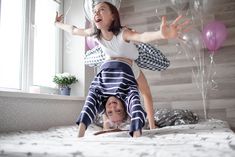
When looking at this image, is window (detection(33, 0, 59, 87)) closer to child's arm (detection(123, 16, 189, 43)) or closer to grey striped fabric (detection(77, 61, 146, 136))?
grey striped fabric (detection(77, 61, 146, 136))

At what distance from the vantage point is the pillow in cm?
161

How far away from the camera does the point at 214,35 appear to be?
230cm

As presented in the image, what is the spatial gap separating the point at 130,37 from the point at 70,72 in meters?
1.47

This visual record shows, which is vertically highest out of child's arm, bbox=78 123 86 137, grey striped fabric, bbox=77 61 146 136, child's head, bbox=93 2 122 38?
child's head, bbox=93 2 122 38

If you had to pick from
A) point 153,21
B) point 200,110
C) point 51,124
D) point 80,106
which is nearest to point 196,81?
point 200,110

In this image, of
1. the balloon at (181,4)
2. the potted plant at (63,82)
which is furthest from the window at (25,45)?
the balloon at (181,4)

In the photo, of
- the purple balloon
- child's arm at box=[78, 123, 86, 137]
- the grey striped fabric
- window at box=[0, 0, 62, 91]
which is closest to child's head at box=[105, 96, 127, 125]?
the grey striped fabric

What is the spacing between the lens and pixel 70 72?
8.75 feet

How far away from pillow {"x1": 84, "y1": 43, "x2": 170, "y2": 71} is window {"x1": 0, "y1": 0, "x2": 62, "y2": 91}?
710 mm

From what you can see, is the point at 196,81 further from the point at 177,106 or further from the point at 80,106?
the point at 80,106

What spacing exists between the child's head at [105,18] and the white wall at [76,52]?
4.09 feet

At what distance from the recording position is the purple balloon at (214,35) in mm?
2311

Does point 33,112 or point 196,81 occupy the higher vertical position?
point 196,81

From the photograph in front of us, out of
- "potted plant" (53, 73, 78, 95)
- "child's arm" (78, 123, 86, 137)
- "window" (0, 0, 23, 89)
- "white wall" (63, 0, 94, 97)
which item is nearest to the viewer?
"child's arm" (78, 123, 86, 137)
